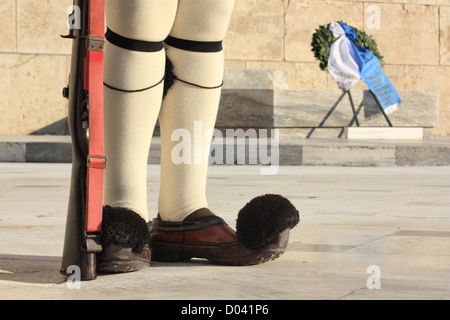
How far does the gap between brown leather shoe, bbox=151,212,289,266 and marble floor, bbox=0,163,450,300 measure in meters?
0.04

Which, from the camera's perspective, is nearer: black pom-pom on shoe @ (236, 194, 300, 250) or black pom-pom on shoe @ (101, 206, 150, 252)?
black pom-pom on shoe @ (101, 206, 150, 252)

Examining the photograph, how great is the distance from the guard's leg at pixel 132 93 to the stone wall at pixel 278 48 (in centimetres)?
718

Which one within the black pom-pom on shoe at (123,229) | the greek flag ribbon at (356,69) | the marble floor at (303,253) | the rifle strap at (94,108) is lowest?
the marble floor at (303,253)

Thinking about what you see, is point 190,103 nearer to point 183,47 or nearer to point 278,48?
point 183,47

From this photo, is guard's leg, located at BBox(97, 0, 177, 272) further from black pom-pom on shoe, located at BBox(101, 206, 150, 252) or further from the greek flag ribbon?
the greek flag ribbon

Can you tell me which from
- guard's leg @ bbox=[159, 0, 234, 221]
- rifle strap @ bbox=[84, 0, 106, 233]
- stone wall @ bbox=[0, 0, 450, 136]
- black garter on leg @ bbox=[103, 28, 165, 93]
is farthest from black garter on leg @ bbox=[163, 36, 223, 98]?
stone wall @ bbox=[0, 0, 450, 136]

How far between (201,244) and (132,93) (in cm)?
48

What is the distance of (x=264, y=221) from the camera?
247 cm

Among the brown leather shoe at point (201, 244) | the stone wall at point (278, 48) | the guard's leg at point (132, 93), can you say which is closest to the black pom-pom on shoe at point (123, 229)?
the guard's leg at point (132, 93)

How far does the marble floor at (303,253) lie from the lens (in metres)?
2.12

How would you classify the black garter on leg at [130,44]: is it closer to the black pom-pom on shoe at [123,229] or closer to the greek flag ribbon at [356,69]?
the black pom-pom on shoe at [123,229]

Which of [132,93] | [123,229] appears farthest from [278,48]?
[123,229]

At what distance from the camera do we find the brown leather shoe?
8.39 feet

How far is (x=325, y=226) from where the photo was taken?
3461 millimetres
